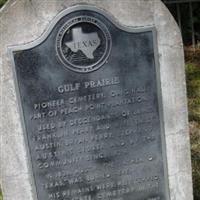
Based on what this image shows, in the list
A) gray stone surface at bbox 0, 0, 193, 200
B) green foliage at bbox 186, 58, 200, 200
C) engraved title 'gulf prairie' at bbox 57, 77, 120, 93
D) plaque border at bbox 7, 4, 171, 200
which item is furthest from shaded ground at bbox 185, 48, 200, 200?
engraved title 'gulf prairie' at bbox 57, 77, 120, 93

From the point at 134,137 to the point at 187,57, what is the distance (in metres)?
4.51

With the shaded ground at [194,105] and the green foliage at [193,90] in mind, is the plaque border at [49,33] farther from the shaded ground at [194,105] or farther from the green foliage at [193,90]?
the green foliage at [193,90]

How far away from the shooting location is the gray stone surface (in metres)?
3.17

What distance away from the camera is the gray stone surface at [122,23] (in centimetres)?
317

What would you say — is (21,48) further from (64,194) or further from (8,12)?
(64,194)

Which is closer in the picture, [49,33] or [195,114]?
[49,33]

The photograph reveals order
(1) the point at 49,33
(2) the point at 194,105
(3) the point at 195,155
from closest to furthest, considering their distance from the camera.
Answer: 1. (1) the point at 49,33
2. (3) the point at 195,155
3. (2) the point at 194,105

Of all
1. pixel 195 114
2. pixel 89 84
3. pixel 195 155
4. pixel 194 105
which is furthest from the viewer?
pixel 194 105

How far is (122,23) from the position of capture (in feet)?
10.8

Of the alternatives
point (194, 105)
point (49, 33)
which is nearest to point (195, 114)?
point (194, 105)

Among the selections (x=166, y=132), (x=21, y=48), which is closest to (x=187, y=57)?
(x=166, y=132)

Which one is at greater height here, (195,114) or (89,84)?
(89,84)

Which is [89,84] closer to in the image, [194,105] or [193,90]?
[194,105]

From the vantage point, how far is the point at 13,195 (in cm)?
349
